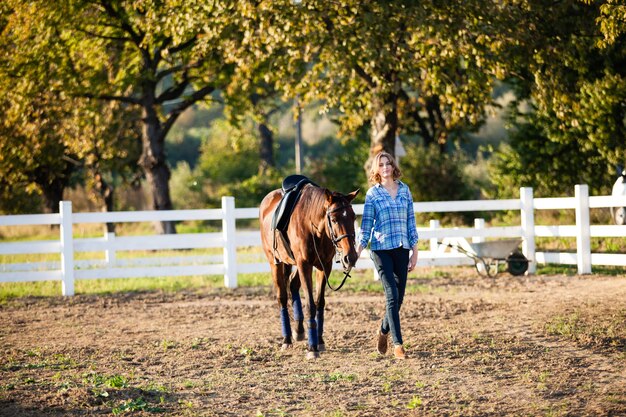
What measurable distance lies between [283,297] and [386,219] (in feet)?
6.84

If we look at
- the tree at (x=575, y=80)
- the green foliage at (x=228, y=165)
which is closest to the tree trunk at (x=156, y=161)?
the tree at (x=575, y=80)

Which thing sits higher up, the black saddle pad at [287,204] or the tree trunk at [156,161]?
the tree trunk at [156,161]

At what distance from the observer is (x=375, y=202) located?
787 centimetres

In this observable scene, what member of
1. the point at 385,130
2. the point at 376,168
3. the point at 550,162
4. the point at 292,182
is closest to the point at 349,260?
the point at 376,168

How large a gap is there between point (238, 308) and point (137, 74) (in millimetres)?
12925

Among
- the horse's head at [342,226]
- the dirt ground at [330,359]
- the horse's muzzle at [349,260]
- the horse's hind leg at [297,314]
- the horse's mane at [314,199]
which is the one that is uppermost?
the horse's mane at [314,199]

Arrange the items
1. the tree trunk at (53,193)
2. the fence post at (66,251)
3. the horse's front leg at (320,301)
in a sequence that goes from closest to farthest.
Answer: the horse's front leg at (320,301) < the fence post at (66,251) < the tree trunk at (53,193)

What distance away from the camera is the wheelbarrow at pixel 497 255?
15172mm

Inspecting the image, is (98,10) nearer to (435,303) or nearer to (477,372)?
(435,303)

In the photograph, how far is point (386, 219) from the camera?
7.82 metres

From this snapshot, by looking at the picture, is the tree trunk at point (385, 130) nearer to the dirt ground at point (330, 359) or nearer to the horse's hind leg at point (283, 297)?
the dirt ground at point (330, 359)

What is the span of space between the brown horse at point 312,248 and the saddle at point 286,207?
3 cm

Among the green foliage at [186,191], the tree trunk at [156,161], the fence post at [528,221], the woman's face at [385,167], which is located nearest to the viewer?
the woman's face at [385,167]

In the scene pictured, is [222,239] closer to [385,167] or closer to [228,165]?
[385,167]
